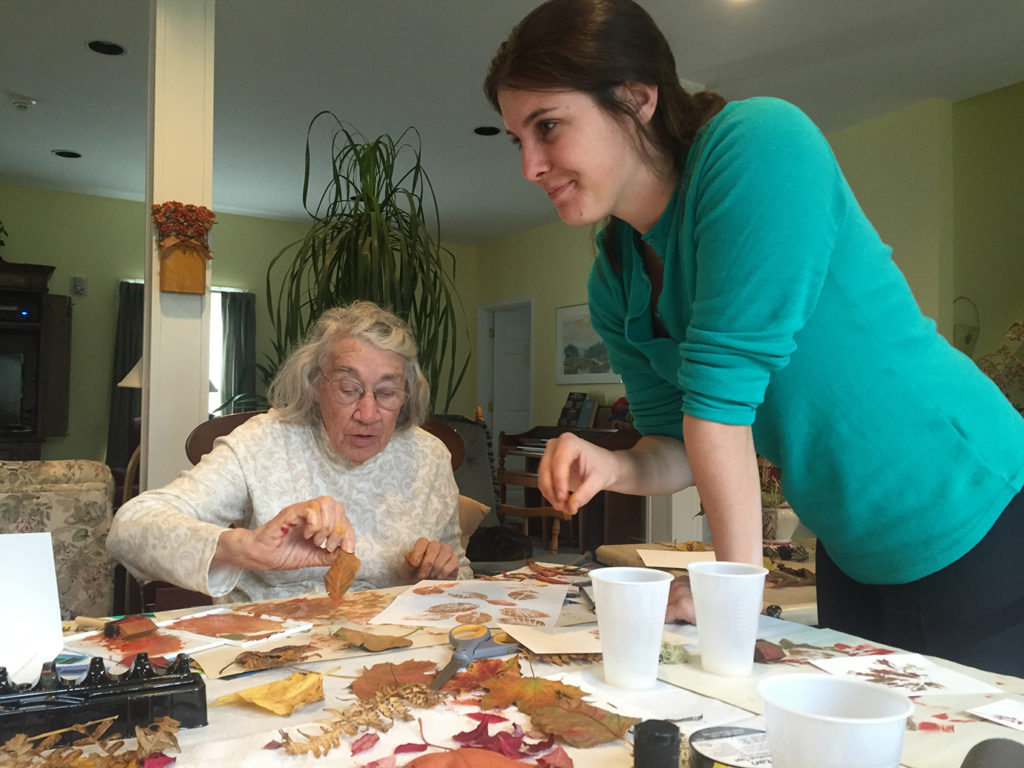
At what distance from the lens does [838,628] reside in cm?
112

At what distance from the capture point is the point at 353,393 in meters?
1.77

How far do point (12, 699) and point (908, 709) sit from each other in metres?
0.63

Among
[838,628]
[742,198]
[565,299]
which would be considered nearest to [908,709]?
[742,198]

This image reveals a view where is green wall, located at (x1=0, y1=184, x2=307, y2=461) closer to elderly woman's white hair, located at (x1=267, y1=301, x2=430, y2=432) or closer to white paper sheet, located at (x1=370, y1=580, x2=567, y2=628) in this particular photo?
elderly woman's white hair, located at (x1=267, y1=301, x2=430, y2=432)

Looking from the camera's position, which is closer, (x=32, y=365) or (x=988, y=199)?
(x=988, y=199)

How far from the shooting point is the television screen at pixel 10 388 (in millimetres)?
7000

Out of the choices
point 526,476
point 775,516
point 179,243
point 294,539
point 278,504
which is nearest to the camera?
point 294,539

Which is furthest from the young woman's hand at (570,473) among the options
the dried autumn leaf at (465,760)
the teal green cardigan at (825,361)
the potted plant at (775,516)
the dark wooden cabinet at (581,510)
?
the dark wooden cabinet at (581,510)

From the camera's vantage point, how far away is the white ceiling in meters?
4.11

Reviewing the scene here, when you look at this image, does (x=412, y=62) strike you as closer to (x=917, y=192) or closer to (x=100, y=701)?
(x=917, y=192)

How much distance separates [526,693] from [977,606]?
1.91 feet

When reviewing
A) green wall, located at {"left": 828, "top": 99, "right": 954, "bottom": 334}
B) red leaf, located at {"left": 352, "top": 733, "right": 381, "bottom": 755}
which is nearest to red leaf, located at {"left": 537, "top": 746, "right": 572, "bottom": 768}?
red leaf, located at {"left": 352, "top": 733, "right": 381, "bottom": 755}

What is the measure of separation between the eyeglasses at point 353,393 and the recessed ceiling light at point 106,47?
3780 millimetres

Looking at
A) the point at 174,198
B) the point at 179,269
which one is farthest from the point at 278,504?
the point at 174,198
